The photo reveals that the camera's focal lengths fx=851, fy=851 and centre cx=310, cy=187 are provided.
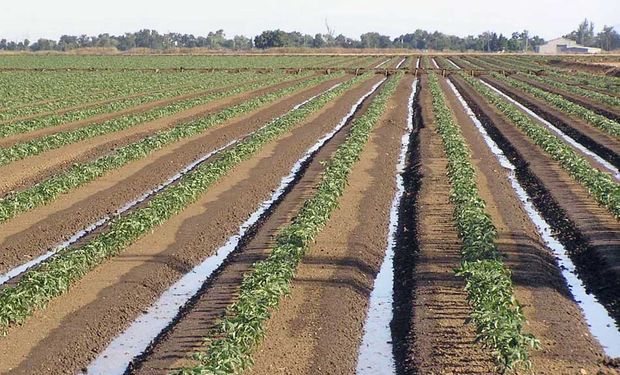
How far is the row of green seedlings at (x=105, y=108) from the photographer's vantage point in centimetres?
3316

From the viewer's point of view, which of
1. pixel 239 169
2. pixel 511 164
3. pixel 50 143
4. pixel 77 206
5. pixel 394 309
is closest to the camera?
pixel 394 309

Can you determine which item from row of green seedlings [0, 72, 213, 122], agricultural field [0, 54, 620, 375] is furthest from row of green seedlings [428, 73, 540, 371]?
row of green seedlings [0, 72, 213, 122]

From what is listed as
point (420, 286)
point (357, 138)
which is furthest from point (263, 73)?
point (420, 286)

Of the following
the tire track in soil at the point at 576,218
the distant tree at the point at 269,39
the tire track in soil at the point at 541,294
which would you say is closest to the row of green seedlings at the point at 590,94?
the tire track in soil at the point at 576,218

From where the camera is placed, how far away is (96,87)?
57188 mm

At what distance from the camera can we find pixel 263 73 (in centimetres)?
7556

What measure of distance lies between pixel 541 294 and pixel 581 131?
2158cm

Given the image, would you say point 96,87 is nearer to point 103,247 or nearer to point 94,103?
point 94,103

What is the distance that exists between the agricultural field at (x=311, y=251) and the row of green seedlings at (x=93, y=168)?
0.08 m

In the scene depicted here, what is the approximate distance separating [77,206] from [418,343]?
10536 millimetres

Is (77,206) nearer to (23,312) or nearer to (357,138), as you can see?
(23,312)

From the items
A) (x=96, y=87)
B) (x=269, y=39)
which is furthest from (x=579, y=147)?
(x=269, y=39)

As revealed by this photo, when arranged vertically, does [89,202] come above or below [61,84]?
above

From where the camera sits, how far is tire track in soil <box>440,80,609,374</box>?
34.1ft
